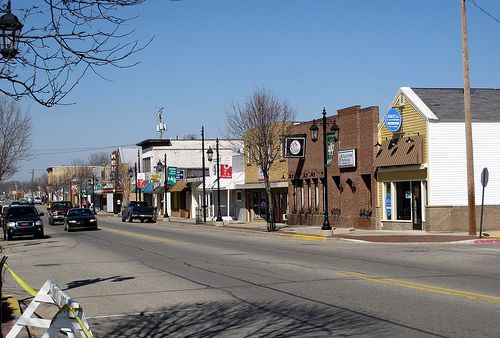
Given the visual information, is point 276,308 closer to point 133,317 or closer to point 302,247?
point 133,317

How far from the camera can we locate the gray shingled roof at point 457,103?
31.4 m

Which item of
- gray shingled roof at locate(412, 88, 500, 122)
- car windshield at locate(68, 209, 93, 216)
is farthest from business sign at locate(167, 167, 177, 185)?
gray shingled roof at locate(412, 88, 500, 122)

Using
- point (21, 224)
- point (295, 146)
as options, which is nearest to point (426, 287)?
point (21, 224)

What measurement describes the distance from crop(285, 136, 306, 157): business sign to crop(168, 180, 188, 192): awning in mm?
24028

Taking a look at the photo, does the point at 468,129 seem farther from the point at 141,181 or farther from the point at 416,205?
the point at 141,181

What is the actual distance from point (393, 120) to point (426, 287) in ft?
65.8

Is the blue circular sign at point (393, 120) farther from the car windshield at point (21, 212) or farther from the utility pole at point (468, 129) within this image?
the car windshield at point (21, 212)

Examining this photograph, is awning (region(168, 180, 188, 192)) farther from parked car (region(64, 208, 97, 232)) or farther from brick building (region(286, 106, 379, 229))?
brick building (region(286, 106, 379, 229))

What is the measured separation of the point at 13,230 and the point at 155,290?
2252 centimetres

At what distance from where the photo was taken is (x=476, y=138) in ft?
102

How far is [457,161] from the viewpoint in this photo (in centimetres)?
3072

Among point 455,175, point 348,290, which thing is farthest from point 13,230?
point 348,290

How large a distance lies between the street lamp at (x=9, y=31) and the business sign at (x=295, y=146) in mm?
32979

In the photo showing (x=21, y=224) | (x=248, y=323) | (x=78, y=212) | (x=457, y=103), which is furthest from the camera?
(x=78, y=212)
